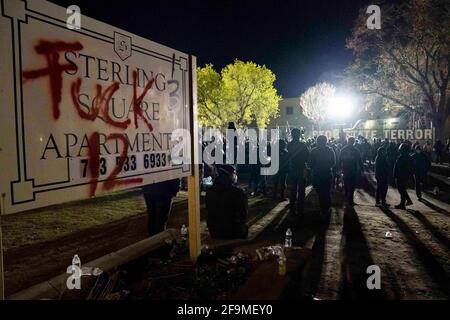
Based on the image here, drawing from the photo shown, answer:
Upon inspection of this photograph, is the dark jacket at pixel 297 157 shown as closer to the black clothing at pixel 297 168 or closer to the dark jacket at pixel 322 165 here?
the black clothing at pixel 297 168

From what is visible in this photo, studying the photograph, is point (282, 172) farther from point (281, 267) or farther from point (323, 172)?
point (281, 267)

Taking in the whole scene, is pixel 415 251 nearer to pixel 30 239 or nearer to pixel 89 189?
pixel 89 189

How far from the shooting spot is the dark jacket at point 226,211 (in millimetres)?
5176

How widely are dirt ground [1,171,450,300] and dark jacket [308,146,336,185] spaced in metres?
0.97

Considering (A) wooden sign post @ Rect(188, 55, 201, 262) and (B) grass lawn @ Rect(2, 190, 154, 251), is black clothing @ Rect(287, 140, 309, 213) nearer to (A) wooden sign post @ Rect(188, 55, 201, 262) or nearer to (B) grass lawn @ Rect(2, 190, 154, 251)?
(B) grass lawn @ Rect(2, 190, 154, 251)

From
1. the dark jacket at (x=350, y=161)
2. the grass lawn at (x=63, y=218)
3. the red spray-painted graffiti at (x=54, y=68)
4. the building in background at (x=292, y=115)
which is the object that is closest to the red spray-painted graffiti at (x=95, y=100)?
the red spray-painted graffiti at (x=54, y=68)

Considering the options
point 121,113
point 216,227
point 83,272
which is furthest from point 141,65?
point 216,227

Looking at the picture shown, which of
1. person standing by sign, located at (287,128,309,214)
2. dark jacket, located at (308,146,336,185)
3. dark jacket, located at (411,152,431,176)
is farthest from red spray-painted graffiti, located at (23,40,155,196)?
dark jacket, located at (411,152,431,176)

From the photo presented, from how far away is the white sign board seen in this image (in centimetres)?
232

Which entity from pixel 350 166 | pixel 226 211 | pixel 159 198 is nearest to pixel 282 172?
pixel 350 166

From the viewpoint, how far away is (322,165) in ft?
30.8

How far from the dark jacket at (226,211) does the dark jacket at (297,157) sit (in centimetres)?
449

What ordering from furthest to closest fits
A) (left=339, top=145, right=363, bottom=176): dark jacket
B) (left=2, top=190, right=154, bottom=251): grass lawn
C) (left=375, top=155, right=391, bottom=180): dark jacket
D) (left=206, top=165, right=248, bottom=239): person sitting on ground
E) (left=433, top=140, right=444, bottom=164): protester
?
1. (left=433, top=140, right=444, bottom=164): protester
2. (left=339, top=145, right=363, bottom=176): dark jacket
3. (left=375, top=155, right=391, bottom=180): dark jacket
4. (left=2, top=190, right=154, bottom=251): grass lawn
5. (left=206, top=165, right=248, bottom=239): person sitting on ground
